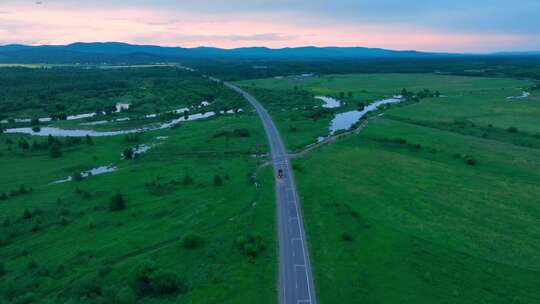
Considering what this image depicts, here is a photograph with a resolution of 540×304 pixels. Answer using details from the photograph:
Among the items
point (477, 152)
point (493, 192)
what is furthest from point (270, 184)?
point (477, 152)

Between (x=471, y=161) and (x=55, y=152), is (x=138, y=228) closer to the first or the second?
(x=55, y=152)

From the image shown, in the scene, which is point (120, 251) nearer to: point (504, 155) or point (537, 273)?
point (537, 273)

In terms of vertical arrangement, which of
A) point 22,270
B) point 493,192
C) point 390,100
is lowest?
point 22,270

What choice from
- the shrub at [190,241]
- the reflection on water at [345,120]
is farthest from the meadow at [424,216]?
the reflection on water at [345,120]

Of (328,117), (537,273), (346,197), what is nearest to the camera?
(537,273)

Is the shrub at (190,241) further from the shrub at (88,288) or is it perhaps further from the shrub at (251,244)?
the shrub at (88,288)

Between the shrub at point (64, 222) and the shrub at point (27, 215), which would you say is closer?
the shrub at point (64, 222)

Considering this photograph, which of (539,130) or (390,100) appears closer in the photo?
(539,130)
